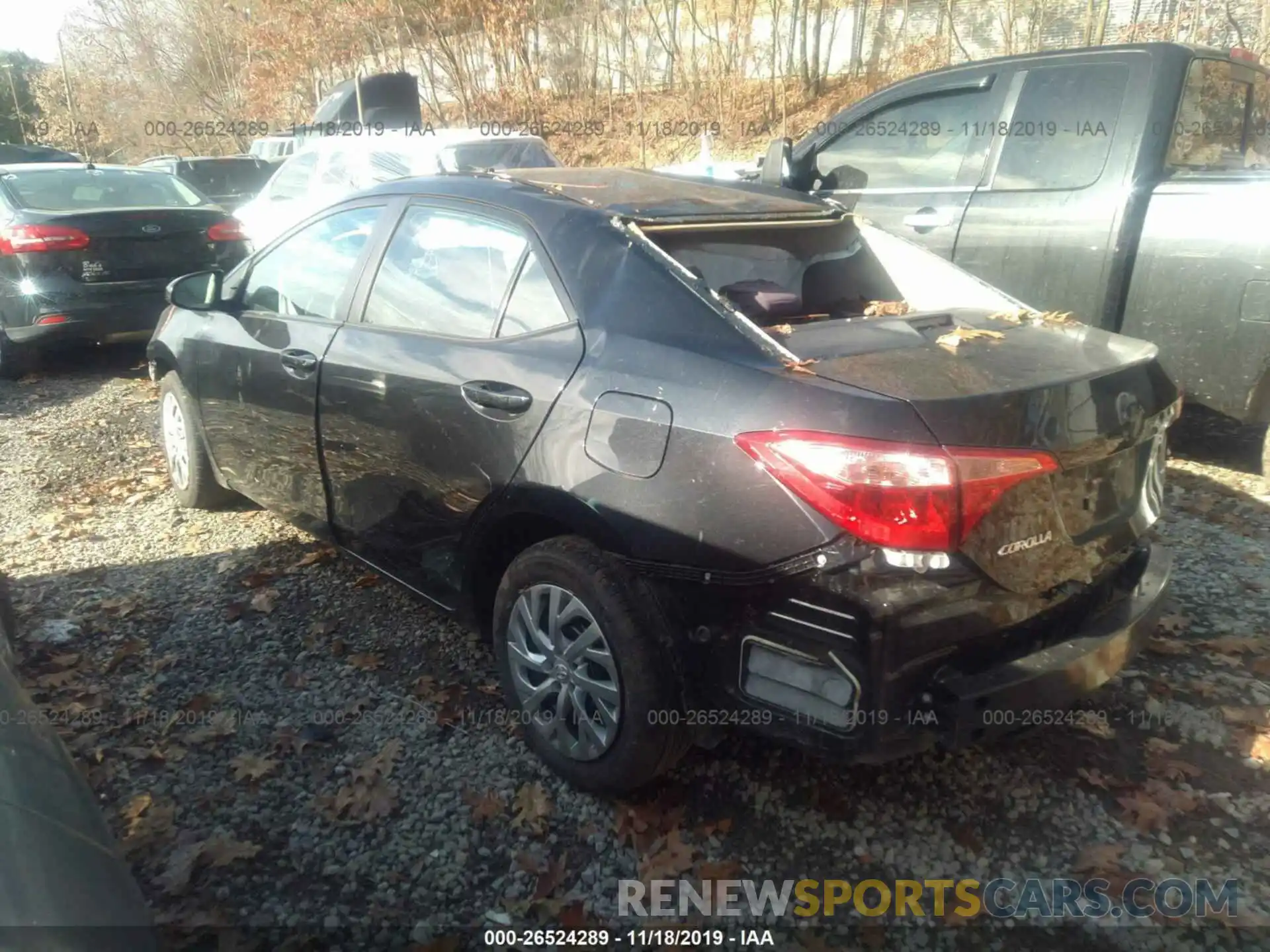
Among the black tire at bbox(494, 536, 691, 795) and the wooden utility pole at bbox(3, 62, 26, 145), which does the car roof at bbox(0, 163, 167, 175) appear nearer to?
the black tire at bbox(494, 536, 691, 795)

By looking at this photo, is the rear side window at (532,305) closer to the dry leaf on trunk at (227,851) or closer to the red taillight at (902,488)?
the red taillight at (902,488)

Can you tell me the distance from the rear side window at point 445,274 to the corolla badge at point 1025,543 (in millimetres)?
1635

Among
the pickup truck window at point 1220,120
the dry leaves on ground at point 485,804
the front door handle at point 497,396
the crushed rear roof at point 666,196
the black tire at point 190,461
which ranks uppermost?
the pickup truck window at point 1220,120

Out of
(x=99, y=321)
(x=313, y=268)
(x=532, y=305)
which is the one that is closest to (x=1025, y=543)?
(x=532, y=305)

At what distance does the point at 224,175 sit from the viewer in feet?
55.1

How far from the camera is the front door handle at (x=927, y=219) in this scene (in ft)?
18.0

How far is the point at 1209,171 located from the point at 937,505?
143 inches

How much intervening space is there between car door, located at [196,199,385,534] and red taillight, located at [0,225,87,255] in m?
4.00

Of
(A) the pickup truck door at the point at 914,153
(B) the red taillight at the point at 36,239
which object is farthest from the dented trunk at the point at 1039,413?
(B) the red taillight at the point at 36,239

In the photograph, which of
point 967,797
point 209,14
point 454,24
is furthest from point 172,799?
point 209,14

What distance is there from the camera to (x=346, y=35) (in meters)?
24.5

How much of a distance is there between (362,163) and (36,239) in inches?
136

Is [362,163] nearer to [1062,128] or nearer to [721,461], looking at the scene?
[1062,128]

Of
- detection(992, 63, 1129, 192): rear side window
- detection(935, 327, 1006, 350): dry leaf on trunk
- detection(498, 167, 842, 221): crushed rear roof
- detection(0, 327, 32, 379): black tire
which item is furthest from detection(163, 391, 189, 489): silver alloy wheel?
detection(992, 63, 1129, 192): rear side window
